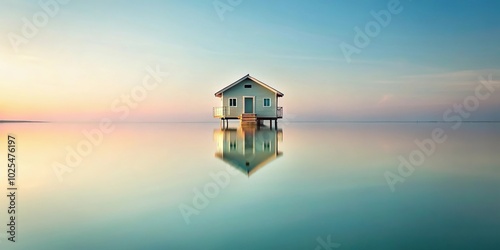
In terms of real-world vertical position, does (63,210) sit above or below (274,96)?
below

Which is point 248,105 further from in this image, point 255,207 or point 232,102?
point 255,207

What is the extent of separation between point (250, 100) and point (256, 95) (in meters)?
0.80

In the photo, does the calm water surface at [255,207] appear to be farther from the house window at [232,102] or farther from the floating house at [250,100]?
the house window at [232,102]

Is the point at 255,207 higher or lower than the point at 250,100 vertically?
lower

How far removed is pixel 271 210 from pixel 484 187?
4602 mm

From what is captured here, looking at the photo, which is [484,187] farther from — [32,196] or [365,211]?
[32,196]

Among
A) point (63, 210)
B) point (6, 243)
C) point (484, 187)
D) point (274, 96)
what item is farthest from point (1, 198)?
point (274, 96)

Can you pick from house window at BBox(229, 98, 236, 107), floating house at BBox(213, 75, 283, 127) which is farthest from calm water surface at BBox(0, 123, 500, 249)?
house window at BBox(229, 98, 236, 107)

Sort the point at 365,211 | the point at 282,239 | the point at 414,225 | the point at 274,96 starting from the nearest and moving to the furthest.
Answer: the point at 282,239 < the point at 414,225 < the point at 365,211 < the point at 274,96

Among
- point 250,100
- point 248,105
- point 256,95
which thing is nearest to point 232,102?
point 248,105

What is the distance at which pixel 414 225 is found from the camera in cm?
414

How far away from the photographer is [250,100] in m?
29.6

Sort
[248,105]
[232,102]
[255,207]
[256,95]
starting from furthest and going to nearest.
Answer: [248,105], [232,102], [256,95], [255,207]

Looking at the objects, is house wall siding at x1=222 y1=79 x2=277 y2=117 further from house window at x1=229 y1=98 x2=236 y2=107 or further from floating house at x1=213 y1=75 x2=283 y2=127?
house window at x1=229 y1=98 x2=236 y2=107
